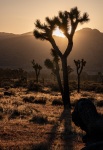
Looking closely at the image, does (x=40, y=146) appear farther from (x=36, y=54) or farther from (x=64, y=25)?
(x=36, y=54)

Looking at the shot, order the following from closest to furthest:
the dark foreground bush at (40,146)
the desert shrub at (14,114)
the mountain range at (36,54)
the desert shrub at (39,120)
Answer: the dark foreground bush at (40,146)
the desert shrub at (39,120)
the desert shrub at (14,114)
the mountain range at (36,54)

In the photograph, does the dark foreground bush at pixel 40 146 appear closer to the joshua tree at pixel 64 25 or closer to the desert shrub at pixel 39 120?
the desert shrub at pixel 39 120

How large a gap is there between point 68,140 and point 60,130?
1885 mm

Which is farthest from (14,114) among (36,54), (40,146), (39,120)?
(36,54)

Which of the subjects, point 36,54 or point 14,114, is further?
point 36,54

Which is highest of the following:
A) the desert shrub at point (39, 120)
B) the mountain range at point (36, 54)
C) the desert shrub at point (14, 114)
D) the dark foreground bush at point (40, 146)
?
the mountain range at point (36, 54)

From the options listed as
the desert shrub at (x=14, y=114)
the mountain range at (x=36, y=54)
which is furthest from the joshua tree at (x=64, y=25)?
the mountain range at (x=36, y=54)

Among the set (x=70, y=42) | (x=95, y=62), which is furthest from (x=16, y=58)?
(x=70, y=42)

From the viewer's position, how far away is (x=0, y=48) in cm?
19012

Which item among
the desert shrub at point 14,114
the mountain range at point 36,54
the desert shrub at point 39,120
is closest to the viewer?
the desert shrub at point 39,120

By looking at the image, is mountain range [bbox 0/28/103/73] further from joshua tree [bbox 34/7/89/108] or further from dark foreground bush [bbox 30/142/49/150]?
dark foreground bush [bbox 30/142/49/150]

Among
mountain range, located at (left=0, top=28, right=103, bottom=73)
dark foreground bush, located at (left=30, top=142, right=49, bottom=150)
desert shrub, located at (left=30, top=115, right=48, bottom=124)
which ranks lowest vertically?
dark foreground bush, located at (left=30, top=142, right=49, bottom=150)

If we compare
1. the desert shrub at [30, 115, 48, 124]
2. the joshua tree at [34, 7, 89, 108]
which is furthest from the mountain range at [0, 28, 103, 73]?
the desert shrub at [30, 115, 48, 124]

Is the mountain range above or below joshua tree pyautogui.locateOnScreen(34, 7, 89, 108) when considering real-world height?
above
